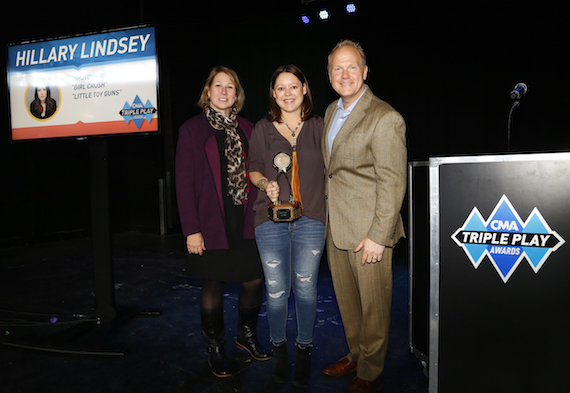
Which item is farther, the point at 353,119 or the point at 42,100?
the point at 42,100

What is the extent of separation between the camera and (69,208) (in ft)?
21.9

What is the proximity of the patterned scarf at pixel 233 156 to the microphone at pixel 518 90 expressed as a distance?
9.04 feet

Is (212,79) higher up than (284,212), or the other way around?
(212,79)

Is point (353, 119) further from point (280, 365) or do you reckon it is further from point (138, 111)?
point (138, 111)

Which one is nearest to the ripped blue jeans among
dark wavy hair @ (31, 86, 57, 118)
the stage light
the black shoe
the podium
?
the black shoe

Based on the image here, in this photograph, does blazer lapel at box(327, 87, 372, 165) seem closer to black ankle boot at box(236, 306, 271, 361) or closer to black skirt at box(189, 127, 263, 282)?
black skirt at box(189, 127, 263, 282)

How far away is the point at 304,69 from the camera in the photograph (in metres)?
6.80

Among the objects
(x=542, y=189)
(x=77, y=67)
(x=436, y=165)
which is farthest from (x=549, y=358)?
(x=77, y=67)

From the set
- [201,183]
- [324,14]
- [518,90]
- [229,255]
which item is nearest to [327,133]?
[201,183]

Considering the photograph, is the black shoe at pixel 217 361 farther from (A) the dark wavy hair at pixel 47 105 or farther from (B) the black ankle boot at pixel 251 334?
(A) the dark wavy hair at pixel 47 105

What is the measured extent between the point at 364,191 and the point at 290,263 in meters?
0.53

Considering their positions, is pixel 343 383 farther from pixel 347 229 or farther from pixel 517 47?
pixel 517 47

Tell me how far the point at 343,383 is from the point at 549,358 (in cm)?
96

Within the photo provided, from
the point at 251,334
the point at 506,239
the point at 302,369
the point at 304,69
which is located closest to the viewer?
the point at 506,239
